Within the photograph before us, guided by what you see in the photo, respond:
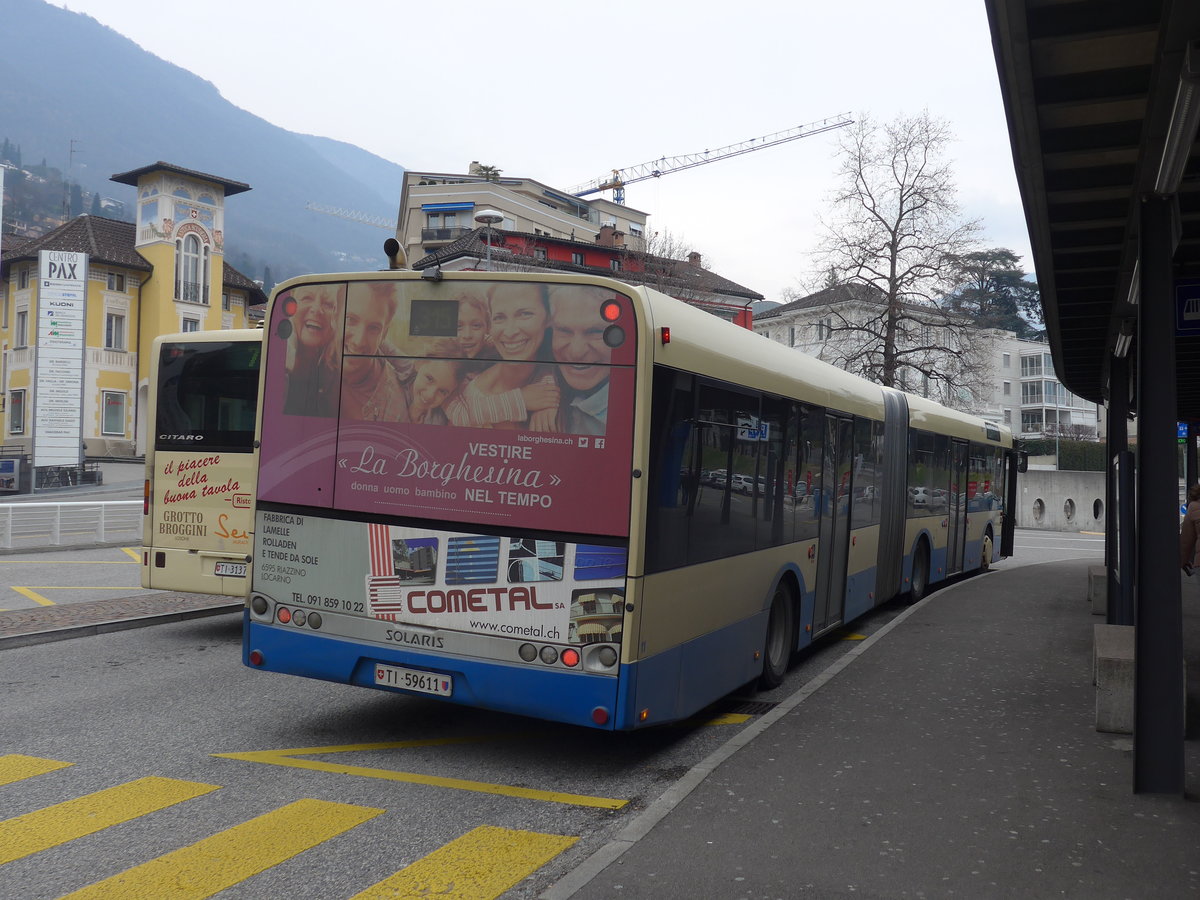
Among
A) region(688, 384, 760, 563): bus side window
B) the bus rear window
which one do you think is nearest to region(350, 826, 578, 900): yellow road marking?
region(688, 384, 760, 563): bus side window

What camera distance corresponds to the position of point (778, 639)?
8844mm

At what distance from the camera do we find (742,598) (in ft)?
25.1

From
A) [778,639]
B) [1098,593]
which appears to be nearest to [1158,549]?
[778,639]

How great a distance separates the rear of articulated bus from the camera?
19.9 ft

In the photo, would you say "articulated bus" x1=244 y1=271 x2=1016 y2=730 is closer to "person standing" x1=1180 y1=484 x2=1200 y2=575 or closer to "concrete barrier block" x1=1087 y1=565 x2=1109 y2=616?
"concrete barrier block" x1=1087 y1=565 x2=1109 y2=616

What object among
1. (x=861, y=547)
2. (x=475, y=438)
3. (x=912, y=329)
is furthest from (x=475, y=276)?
(x=912, y=329)

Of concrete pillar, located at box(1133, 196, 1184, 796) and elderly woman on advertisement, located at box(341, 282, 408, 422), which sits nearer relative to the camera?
concrete pillar, located at box(1133, 196, 1184, 796)

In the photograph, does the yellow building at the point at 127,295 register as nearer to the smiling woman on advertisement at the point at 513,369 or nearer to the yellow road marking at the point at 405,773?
the yellow road marking at the point at 405,773

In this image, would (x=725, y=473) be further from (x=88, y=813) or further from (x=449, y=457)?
(x=88, y=813)

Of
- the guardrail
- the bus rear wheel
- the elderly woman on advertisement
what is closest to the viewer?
the elderly woman on advertisement

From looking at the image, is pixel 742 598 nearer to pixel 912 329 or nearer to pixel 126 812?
pixel 126 812

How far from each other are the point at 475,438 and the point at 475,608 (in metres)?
1.01

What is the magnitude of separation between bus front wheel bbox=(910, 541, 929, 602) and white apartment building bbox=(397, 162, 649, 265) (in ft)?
208

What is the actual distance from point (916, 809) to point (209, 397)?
26.5 feet
